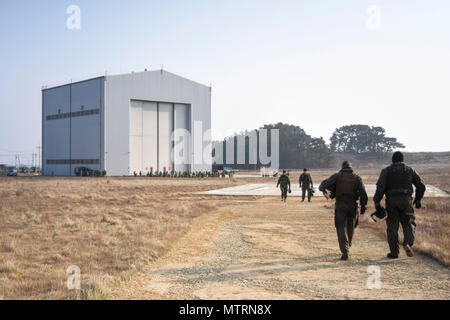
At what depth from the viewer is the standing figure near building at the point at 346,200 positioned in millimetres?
8609

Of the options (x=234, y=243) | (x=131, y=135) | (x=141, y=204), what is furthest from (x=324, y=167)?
(x=234, y=243)

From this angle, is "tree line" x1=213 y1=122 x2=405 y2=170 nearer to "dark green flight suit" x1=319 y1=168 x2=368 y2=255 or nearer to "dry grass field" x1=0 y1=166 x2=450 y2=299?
"dry grass field" x1=0 y1=166 x2=450 y2=299

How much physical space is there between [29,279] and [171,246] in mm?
3575

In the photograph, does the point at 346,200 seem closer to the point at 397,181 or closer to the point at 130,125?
the point at 397,181

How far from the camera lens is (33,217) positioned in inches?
615

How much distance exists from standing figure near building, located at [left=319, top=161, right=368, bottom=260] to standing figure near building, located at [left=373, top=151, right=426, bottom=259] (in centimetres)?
36

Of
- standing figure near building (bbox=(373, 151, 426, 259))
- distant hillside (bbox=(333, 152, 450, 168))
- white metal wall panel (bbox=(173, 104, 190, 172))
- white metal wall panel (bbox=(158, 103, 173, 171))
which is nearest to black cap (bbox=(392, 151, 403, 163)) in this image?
standing figure near building (bbox=(373, 151, 426, 259))

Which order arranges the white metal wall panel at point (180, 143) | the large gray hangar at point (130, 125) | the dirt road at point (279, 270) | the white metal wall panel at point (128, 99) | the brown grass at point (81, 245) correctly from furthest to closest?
1. the white metal wall panel at point (180, 143)
2. the large gray hangar at point (130, 125)
3. the white metal wall panel at point (128, 99)
4. the brown grass at point (81, 245)
5. the dirt road at point (279, 270)

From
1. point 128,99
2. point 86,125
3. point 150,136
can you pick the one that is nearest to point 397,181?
point 128,99

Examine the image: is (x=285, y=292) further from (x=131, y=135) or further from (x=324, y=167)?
(x=324, y=167)

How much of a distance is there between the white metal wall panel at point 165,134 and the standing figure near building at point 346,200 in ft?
157

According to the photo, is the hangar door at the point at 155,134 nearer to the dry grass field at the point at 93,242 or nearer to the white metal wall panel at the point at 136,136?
the white metal wall panel at the point at 136,136

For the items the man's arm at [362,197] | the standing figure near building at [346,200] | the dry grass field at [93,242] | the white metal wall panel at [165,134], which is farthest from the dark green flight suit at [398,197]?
the white metal wall panel at [165,134]

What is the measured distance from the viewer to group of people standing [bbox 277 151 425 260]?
8445 millimetres
